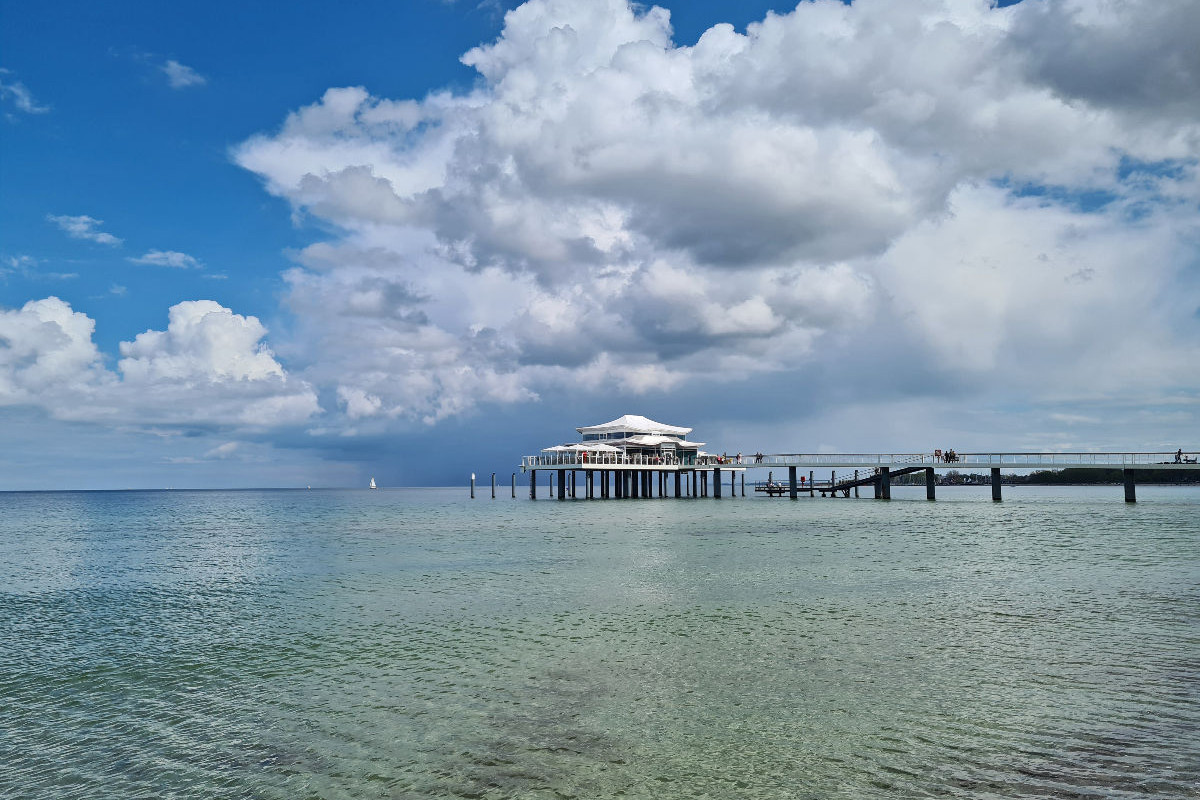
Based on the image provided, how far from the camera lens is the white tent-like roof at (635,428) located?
91.5 meters

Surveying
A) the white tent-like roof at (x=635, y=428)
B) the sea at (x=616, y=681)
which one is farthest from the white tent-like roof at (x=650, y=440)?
the sea at (x=616, y=681)

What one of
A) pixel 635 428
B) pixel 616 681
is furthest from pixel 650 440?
pixel 616 681

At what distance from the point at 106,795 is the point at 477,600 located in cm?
1379

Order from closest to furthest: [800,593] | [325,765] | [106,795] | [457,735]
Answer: [106,795] < [325,765] < [457,735] < [800,593]

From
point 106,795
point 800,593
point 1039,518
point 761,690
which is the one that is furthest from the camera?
point 1039,518

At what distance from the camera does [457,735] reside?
35.3 feet

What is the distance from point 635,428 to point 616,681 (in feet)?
258

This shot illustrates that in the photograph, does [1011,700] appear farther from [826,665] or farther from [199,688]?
[199,688]

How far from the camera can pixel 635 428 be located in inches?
3612

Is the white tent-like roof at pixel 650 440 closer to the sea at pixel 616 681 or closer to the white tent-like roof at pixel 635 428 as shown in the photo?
the white tent-like roof at pixel 635 428

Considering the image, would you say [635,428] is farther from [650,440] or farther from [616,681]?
[616,681]

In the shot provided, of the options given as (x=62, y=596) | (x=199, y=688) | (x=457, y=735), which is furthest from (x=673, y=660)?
(x=62, y=596)

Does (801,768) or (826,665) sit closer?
(801,768)

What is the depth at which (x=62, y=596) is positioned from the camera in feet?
85.4
